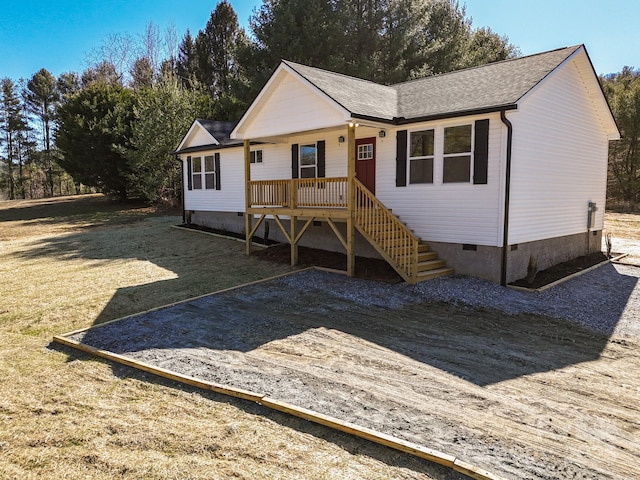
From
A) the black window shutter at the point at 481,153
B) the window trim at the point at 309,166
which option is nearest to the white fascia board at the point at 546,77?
the black window shutter at the point at 481,153

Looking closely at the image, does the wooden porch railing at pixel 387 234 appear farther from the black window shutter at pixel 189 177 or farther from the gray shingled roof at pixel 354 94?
the black window shutter at pixel 189 177

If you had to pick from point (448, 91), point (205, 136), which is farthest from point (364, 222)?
point (205, 136)

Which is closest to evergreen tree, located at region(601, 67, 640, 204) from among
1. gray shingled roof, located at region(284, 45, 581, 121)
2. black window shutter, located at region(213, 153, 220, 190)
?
gray shingled roof, located at region(284, 45, 581, 121)

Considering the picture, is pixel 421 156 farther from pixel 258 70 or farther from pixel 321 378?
pixel 258 70

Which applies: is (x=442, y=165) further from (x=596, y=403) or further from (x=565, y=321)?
(x=596, y=403)

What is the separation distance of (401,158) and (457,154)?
1.45m

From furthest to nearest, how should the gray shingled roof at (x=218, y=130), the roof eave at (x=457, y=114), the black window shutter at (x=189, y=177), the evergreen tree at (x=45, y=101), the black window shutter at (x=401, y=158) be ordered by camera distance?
1. the evergreen tree at (x=45, y=101)
2. the black window shutter at (x=189, y=177)
3. the gray shingled roof at (x=218, y=130)
4. the black window shutter at (x=401, y=158)
5. the roof eave at (x=457, y=114)

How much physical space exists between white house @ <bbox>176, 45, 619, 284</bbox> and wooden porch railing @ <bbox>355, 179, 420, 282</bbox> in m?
0.03

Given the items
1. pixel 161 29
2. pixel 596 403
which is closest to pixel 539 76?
pixel 596 403

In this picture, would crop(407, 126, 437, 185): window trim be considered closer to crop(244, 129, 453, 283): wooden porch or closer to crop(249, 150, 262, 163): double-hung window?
crop(244, 129, 453, 283): wooden porch

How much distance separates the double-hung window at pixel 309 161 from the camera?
44.0ft

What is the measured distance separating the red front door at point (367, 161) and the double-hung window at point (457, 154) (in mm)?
2172

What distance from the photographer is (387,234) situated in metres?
10.2

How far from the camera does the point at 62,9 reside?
30578mm
